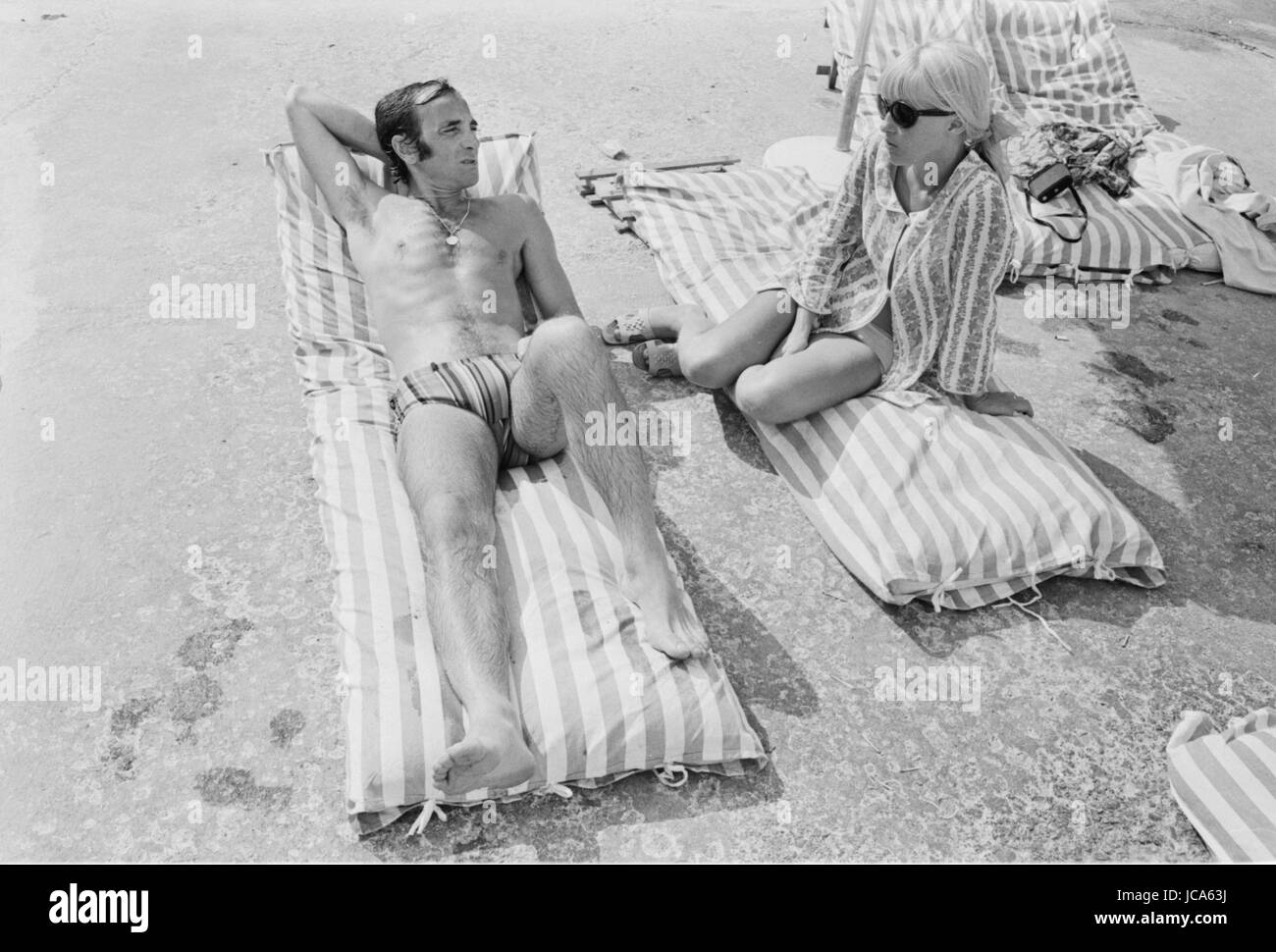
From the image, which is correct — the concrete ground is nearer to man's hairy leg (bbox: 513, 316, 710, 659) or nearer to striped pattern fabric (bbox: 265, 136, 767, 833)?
striped pattern fabric (bbox: 265, 136, 767, 833)

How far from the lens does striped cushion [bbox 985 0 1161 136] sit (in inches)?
267

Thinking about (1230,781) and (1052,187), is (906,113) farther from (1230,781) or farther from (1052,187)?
(1052,187)

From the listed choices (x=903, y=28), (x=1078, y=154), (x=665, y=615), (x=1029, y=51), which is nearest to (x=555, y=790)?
(x=665, y=615)

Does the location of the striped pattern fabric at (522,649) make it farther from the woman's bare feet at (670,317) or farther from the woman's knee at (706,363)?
the woman's bare feet at (670,317)

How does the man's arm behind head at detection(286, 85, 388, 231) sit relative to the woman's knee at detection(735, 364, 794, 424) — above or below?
above

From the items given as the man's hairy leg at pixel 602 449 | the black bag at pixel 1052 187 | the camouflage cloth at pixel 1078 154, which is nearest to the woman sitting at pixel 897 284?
the man's hairy leg at pixel 602 449

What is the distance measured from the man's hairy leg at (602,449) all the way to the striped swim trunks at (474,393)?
0.13 meters

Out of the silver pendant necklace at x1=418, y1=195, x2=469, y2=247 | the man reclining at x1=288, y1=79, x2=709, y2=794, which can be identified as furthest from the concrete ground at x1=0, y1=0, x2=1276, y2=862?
the silver pendant necklace at x1=418, y1=195, x2=469, y2=247

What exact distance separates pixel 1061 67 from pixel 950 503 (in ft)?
14.7

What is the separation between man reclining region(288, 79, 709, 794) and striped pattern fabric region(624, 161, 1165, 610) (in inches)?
31.9

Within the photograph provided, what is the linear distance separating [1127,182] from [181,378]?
4.99m

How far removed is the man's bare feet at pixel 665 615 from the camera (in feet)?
10.1

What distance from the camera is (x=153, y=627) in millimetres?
3234
